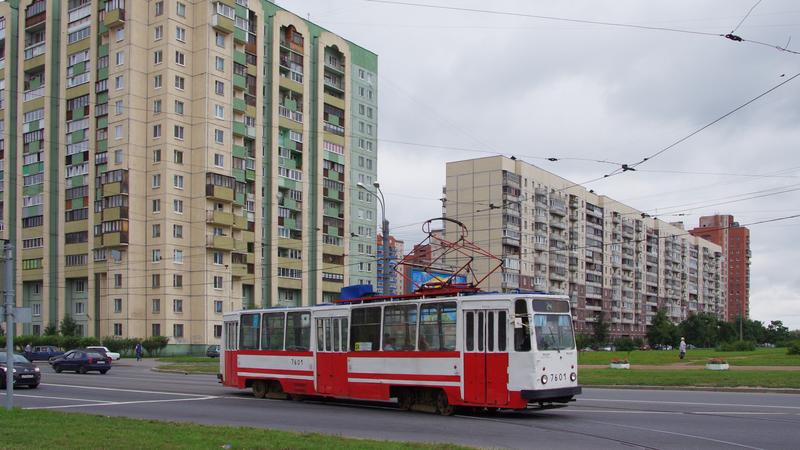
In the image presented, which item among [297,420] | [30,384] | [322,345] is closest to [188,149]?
[30,384]

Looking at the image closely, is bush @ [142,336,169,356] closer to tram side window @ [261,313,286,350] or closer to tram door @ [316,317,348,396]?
tram side window @ [261,313,286,350]

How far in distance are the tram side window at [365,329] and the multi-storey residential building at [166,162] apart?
174ft

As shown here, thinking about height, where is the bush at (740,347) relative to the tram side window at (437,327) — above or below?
below

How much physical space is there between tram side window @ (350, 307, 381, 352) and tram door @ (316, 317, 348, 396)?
38 cm

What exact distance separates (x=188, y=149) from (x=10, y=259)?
190 feet

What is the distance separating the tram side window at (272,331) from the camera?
2488 centimetres

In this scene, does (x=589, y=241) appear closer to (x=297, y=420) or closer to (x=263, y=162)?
(x=263, y=162)

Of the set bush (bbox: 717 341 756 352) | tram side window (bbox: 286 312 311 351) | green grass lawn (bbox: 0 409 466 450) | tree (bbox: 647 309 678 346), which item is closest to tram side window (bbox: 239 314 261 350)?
tram side window (bbox: 286 312 311 351)

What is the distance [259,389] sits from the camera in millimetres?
25703

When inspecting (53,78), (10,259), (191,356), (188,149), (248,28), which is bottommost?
(191,356)

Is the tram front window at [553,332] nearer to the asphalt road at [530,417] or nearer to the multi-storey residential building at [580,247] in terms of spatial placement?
the asphalt road at [530,417]

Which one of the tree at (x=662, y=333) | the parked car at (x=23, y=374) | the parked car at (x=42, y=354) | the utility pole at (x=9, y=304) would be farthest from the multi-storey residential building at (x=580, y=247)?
the utility pole at (x=9, y=304)

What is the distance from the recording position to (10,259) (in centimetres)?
1786

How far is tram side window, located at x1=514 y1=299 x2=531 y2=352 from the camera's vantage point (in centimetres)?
1827
